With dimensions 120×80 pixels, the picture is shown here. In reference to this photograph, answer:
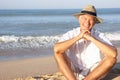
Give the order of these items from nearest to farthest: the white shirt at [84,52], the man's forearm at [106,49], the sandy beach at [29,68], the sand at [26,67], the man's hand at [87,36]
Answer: the man's forearm at [106,49], the man's hand at [87,36], the white shirt at [84,52], the sandy beach at [29,68], the sand at [26,67]

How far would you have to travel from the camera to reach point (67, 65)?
4453 mm

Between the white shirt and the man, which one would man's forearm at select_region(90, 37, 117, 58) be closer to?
the man

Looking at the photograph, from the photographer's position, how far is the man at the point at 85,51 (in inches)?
174

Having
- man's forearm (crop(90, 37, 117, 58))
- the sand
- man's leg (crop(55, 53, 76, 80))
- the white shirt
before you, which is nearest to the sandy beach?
the sand

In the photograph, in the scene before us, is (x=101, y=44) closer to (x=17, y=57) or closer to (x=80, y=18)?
(x=80, y=18)

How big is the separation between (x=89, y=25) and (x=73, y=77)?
797 millimetres

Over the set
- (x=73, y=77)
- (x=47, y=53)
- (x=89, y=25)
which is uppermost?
(x=89, y=25)

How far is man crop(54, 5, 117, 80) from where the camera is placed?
14.5ft

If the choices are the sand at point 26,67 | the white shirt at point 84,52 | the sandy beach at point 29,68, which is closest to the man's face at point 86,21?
the white shirt at point 84,52

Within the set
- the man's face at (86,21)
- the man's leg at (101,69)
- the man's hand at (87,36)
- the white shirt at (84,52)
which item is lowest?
the man's leg at (101,69)

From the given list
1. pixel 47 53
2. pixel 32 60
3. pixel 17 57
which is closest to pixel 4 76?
pixel 32 60

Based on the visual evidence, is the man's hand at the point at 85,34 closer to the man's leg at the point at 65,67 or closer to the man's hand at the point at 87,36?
the man's hand at the point at 87,36

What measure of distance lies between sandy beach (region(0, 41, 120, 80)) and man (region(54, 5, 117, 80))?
94 cm

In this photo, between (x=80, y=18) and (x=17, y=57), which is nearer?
(x=80, y=18)
